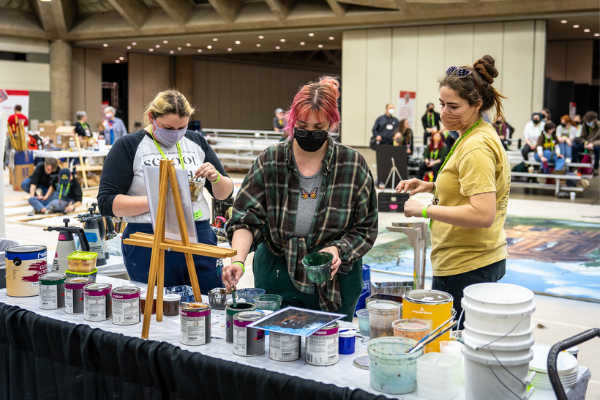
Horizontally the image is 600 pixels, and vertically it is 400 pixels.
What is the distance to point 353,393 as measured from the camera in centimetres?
164

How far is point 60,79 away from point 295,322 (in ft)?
72.1

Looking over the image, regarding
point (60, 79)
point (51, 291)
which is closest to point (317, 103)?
point (51, 291)

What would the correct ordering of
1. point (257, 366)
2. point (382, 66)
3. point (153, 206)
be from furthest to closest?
point (382, 66)
point (153, 206)
point (257, 366)

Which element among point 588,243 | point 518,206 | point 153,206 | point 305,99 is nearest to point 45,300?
point 153,206

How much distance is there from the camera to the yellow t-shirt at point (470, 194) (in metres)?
2.19

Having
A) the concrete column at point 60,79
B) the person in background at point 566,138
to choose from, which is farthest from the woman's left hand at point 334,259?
the concrete column at point 60,79

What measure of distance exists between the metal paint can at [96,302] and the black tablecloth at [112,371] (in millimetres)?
70

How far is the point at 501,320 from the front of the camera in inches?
58.5

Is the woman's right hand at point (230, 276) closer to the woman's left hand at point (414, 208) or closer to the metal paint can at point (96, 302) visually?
the metal paint can at point (96, 302)

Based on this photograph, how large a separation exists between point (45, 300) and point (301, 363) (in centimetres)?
110

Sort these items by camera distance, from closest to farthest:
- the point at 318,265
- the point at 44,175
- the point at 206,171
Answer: the point at 318,265 → the point at 206,171 → the point at 44,175

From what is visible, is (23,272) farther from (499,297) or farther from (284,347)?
(499,297)

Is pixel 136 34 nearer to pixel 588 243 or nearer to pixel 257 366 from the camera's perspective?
pixel 588 243

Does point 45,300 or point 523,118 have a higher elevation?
point 523,118
